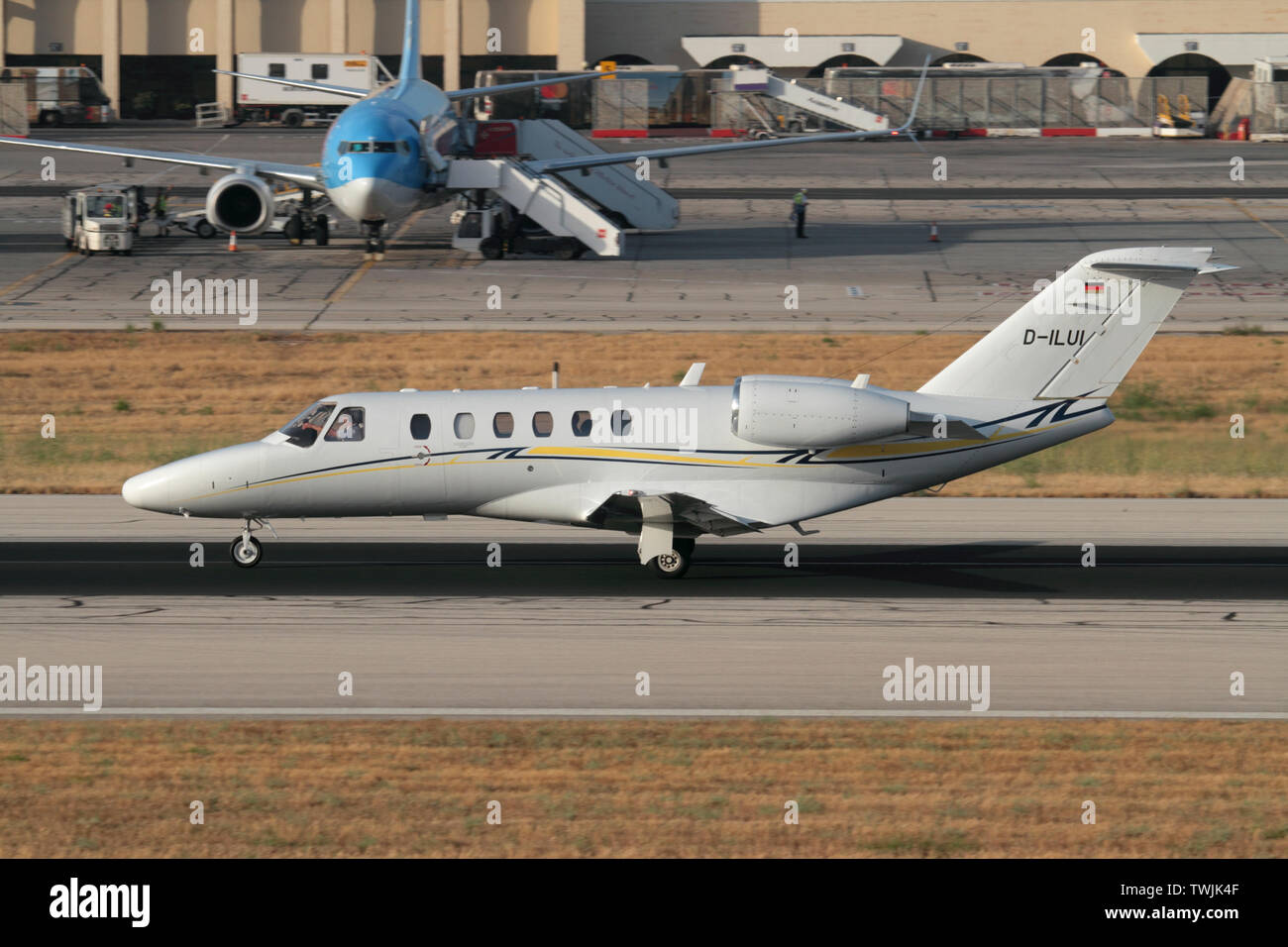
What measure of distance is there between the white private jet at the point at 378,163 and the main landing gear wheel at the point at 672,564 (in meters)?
28.1

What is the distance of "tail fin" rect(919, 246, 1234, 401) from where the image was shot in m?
24.8

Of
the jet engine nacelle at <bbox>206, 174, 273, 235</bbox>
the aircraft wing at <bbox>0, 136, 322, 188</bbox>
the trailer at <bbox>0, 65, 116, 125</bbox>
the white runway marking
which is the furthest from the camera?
the trailer at <bbox>0, 65, 116, 125</bbox>

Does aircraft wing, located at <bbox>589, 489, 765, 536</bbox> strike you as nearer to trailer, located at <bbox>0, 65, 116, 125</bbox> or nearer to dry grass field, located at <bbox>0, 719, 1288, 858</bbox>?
dry grass field, located at <bbox>0, 719, 1288, 858</bbox>

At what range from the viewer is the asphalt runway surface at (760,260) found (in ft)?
162

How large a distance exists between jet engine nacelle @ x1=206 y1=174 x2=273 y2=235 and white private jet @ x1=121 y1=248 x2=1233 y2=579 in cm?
3522

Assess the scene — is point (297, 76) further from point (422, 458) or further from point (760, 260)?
point (422, 458)

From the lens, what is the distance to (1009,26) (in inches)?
4218

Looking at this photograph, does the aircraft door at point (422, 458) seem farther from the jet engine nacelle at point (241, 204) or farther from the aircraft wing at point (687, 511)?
the jet engine nacelle at point (241, 204)

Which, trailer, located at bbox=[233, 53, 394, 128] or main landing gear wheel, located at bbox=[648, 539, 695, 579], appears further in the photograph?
trailer, located at bbox=[233, 53, 394, 128]
